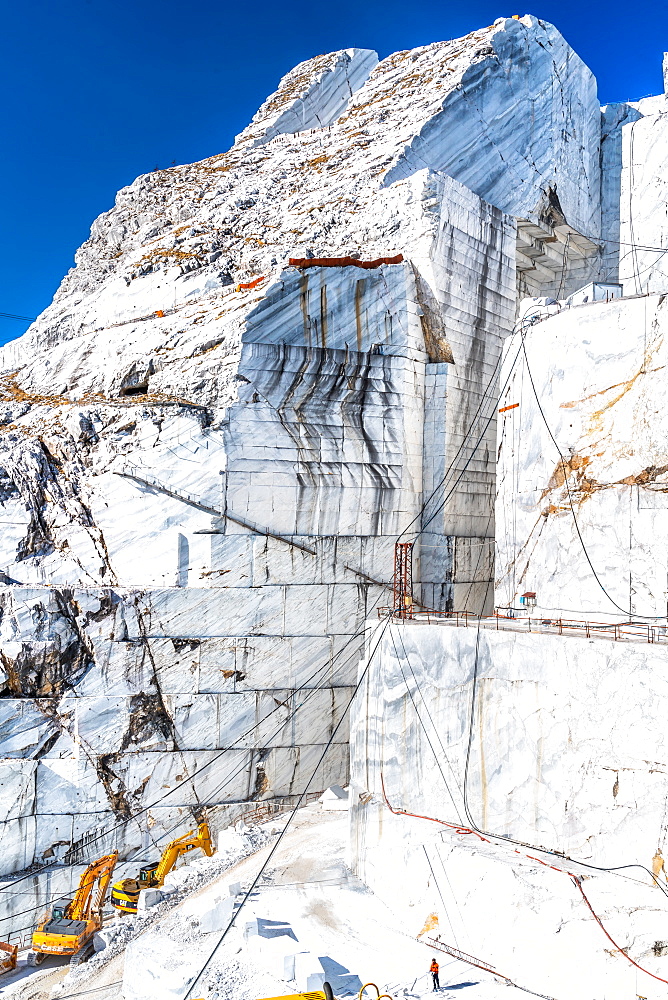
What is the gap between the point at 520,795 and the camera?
498 inches

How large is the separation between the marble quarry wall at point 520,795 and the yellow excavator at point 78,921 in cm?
547

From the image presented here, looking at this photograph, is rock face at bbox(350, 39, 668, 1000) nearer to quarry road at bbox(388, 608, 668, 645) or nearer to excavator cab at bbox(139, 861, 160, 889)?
quarry road at bbox(388, 608, 668, 645)

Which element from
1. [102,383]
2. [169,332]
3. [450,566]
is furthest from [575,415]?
[102,383]

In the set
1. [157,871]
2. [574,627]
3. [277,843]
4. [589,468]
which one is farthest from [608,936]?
[157,871]

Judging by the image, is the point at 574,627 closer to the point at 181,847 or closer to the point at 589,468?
the point at 589,468

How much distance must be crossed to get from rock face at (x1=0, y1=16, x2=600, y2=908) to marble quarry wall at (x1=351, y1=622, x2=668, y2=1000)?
4484 millimetres

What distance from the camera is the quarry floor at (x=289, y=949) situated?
445 inches

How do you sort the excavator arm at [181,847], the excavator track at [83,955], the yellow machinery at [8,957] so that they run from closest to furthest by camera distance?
the excavator track at [83,955] < the yellow machinery at [8,957] < the excavator arm at [181,847]

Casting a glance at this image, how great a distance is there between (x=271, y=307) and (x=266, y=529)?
212 inches

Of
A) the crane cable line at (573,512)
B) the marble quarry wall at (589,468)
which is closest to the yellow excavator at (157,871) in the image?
the marble quarry wall at (589,468)

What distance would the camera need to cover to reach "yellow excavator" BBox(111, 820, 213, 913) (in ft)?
52.5

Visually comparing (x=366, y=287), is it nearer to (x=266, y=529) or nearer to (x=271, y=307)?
(x=271, y=307)

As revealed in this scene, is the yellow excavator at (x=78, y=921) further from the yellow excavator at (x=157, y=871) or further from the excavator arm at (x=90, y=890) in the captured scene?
the yellow excavator at (x=157, y=871)

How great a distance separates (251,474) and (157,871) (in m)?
8.67
